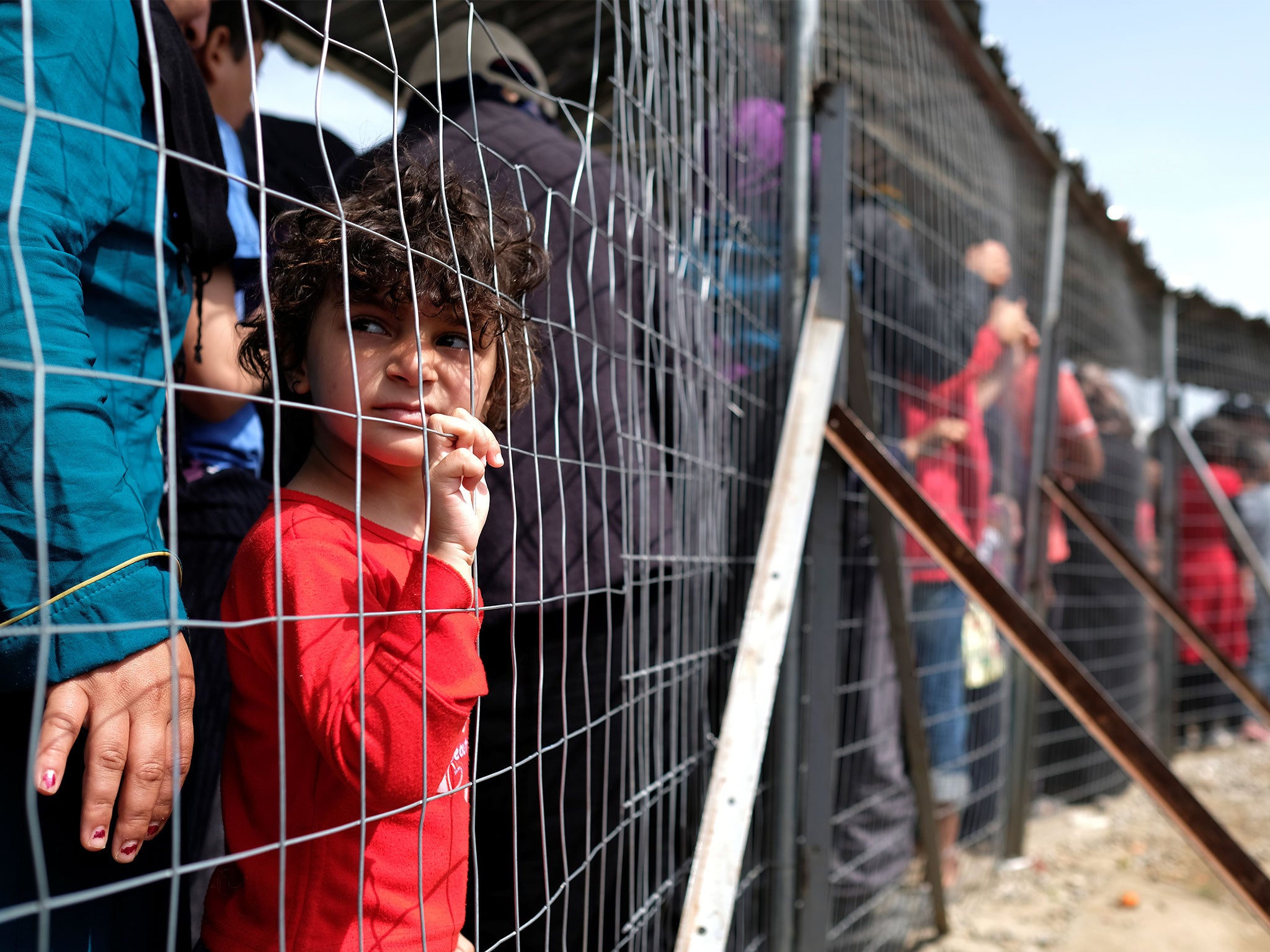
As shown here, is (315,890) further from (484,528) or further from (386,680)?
(484,528)

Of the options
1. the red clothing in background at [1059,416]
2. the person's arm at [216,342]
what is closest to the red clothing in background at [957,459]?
the red clothing in background at [1059,416]

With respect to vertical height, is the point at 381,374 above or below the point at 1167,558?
above

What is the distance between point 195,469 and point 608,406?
0.71 metres

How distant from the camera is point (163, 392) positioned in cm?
112

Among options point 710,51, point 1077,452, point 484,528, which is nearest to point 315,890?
point 484,528

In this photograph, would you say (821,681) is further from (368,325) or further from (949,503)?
(368,325)

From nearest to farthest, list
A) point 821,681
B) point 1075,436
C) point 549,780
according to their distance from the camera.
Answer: point 549,780 < point 821,681 < point 1075,436

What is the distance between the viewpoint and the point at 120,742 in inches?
30.8

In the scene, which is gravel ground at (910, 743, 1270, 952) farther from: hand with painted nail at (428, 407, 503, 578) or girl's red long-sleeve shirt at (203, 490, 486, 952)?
hand with painted nail at (428, 407, 503, 578)

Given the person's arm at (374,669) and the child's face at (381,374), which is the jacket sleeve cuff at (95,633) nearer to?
the person's arm at (374,669)

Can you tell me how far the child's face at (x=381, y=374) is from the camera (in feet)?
3.08

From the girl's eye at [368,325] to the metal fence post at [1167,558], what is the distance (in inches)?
207

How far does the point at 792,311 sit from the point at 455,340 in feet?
4.05

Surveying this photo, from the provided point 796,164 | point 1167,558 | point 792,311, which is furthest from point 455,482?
point 1167,558
